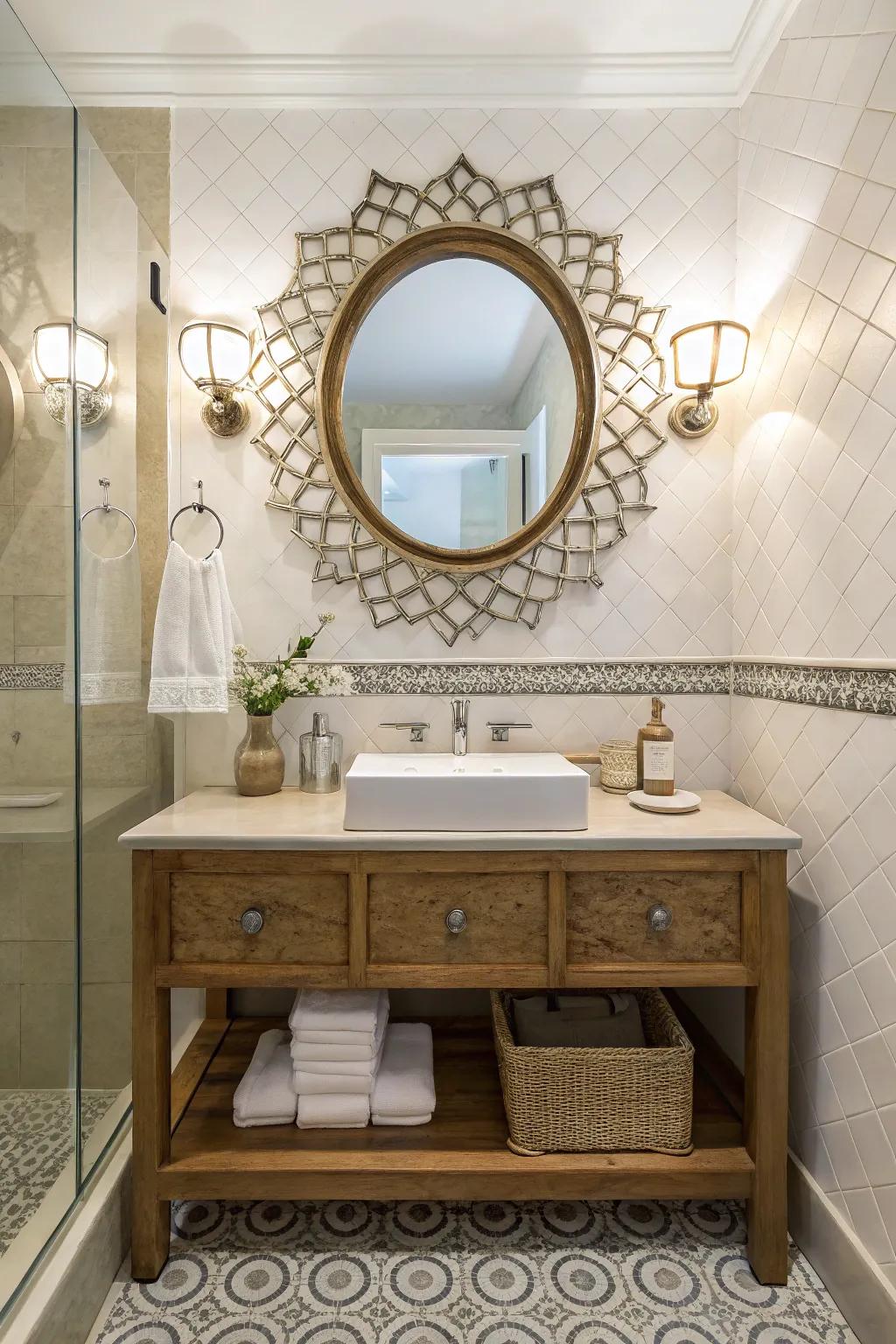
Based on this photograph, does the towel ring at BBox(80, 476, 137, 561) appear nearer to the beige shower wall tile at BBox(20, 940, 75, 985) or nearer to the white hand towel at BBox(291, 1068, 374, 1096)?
the beige shower wall tile at BBox(20, 940, 75, 985)

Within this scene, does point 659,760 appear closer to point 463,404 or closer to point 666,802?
point 666,802

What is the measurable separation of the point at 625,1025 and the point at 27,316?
1.85m

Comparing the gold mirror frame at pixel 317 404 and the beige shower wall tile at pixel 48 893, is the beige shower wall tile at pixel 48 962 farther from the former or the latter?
the gold mirror frame at pixel 317 404

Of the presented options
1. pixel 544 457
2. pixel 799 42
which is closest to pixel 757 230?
pixel 799 42

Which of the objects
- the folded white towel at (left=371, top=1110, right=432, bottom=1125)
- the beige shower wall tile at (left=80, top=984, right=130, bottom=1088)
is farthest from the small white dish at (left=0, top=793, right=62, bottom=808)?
the folded white towel at (left=371, top=1110, right=432, bottom=1125)

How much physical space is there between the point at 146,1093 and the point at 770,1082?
123 centimetres

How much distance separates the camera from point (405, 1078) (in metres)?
1.58

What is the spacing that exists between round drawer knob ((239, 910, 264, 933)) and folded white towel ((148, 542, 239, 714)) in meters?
0.50

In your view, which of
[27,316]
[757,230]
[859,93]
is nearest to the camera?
[27,316]

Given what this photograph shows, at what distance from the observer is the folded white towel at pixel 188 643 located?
1676 millimetres

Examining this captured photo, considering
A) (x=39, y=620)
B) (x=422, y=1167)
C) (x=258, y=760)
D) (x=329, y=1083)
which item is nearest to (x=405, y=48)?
(x=39, y=620)

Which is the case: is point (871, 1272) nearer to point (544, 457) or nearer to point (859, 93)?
point (544, 457)

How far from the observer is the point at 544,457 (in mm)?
1897

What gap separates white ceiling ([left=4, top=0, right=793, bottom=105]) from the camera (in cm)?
174
